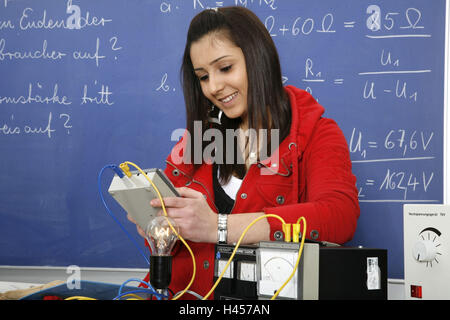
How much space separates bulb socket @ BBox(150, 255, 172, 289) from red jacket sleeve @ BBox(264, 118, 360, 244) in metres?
0.31

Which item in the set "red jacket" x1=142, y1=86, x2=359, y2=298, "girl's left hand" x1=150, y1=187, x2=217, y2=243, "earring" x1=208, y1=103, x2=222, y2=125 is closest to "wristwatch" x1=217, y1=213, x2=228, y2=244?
"girl's left hand" x1=150, y1=187, x2=217, y2=243

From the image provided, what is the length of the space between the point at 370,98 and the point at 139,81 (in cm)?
107

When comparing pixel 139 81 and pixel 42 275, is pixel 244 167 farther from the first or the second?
pixel 42 275

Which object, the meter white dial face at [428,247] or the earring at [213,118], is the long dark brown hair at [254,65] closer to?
the earring at [213,118]

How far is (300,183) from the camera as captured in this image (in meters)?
Answer: 1.35

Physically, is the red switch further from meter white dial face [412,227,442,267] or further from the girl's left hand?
the girl's left hand

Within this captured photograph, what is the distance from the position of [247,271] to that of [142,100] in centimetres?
141

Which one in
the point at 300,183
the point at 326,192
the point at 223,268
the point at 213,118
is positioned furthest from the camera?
the point at 213,118

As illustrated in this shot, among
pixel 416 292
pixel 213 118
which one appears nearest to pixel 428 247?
pixel 416 292

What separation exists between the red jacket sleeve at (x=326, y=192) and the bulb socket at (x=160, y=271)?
12.1 inches

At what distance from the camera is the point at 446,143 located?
1.84 meters

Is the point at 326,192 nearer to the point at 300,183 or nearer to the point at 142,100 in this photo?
the point at 300,183

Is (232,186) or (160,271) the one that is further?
(232,186)
